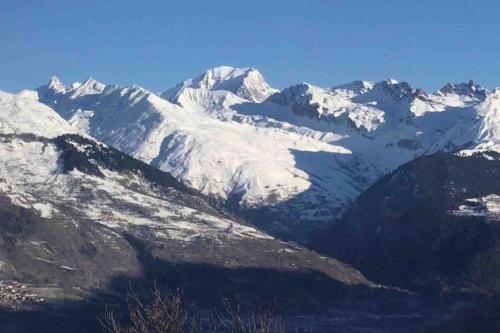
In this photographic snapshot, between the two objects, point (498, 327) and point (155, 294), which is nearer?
point (155, 294)

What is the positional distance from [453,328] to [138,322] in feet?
441

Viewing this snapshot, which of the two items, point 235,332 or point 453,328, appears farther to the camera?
point 453,328

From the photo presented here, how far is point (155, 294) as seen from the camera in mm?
62531

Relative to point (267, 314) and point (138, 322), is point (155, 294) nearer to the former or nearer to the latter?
point (138, 322)

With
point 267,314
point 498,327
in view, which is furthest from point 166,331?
point 498,327

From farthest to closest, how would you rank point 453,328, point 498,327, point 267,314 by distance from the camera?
point 453,328
point 498,327
point 267,314

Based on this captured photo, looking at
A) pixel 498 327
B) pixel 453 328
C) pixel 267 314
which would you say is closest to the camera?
pixel 267 314

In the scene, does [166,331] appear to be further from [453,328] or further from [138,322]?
[453,328]

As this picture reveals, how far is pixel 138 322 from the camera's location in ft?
211

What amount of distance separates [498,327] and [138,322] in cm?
11114

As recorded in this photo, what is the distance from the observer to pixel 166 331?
6209 centimetres

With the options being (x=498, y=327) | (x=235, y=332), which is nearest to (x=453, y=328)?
(x=498, y=327)

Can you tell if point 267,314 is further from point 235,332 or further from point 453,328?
point 453,328

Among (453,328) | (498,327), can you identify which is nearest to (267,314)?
(498,327)
